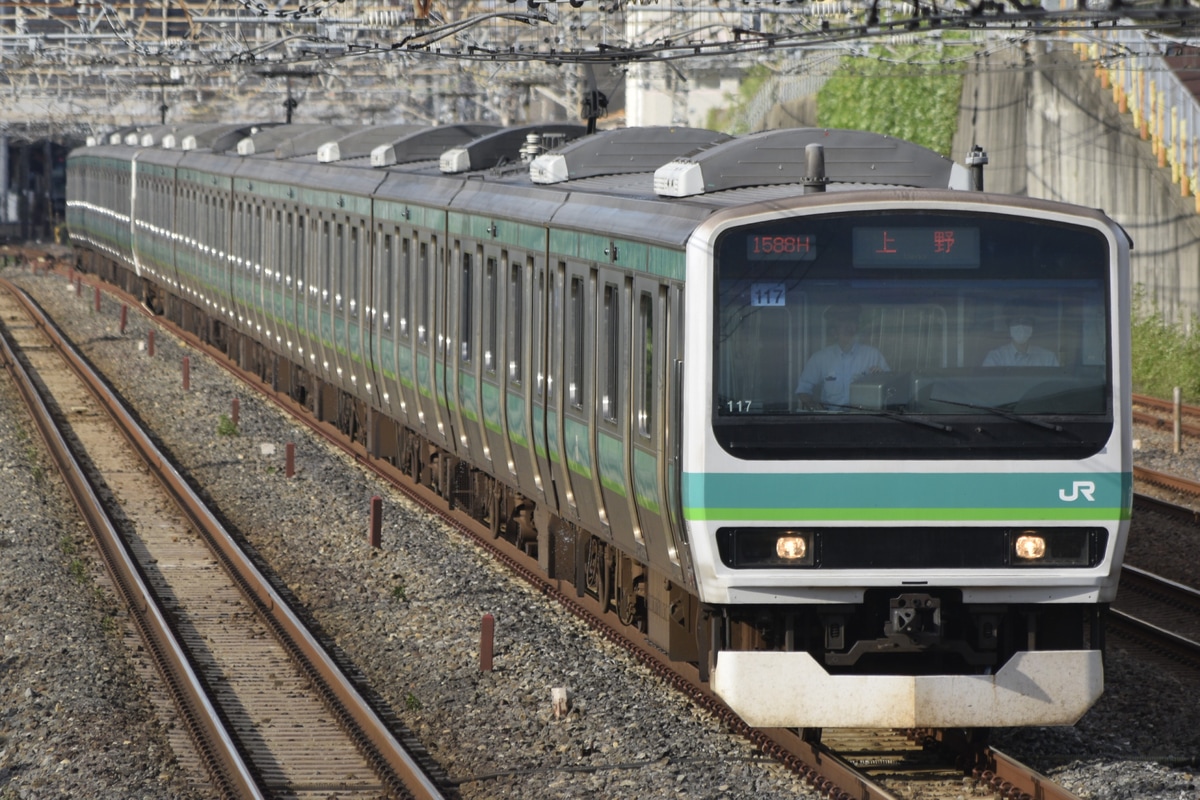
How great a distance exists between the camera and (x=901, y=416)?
815 centimetres

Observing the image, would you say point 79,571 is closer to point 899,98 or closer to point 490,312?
point 490,312

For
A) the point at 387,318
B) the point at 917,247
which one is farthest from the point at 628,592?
the point at 387,318

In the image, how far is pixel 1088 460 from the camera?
26.8 feet

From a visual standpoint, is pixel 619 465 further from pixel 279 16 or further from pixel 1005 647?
pixel 279 16

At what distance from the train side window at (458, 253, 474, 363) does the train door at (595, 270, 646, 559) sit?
10.5 ft

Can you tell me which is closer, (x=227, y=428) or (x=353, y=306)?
(x=353, y=306)

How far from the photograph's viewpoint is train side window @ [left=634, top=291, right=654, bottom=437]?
9.05 meters

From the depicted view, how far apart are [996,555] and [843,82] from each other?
31605 mm

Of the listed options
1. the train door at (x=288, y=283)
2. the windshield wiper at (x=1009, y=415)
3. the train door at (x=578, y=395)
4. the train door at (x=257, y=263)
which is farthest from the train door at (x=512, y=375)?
the train door at (x=257, y=263)

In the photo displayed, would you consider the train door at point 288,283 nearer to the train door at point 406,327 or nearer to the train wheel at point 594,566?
the train door at point 406,327

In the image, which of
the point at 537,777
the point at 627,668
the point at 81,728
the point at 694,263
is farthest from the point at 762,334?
the point at 81,728

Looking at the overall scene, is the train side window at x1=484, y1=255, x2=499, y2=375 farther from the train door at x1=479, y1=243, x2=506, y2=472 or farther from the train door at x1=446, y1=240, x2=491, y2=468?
the train door at x1=446, y1=240, x2=491, y2=468

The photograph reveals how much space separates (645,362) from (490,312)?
354cm

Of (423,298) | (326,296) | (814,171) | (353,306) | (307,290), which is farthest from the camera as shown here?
(307,290)
